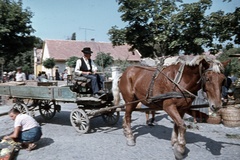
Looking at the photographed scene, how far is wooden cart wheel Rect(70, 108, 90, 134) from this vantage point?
6.78 metres

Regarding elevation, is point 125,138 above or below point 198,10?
below

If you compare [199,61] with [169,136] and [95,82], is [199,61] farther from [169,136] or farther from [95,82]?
[95,82]

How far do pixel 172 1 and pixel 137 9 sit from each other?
1.68 m

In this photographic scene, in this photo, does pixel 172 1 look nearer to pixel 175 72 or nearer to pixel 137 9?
pixel 137 9

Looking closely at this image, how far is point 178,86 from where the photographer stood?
4.93m

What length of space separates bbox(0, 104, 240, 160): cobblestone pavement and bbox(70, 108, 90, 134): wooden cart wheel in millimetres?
166

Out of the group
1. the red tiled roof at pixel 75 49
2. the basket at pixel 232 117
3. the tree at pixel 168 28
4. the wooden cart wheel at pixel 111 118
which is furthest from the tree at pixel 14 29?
the red tiled roof at pixel 75 49

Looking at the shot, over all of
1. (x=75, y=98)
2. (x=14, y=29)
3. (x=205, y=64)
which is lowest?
(x=75, y=98)

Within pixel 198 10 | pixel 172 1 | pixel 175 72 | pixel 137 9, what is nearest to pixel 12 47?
pixel 137 9

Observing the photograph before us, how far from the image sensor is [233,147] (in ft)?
18.6

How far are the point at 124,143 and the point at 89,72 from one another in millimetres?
2167

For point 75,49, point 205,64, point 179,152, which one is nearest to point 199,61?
point 205,64

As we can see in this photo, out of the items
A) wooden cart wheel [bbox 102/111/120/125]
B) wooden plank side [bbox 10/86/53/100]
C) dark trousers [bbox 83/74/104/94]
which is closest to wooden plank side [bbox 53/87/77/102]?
wooden plank side [bbox 10/86/53/100]

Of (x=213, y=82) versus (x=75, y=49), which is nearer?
(x=213, y=82)
